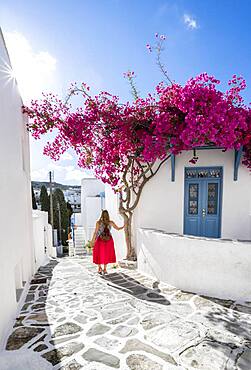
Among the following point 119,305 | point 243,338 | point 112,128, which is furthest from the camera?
point 112,128

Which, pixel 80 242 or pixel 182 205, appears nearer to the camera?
pixel 182 205

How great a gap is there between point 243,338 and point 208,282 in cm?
147

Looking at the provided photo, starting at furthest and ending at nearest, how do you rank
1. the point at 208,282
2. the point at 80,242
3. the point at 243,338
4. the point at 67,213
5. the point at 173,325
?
the point at 67,213 < the point at 80,242 < the point at 208,282 < the point at 173,325 < the point at 243,338

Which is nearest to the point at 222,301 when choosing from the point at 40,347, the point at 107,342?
the point at 107,342

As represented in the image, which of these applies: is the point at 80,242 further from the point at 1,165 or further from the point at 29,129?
the point at 1,165

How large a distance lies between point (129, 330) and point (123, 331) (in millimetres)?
95

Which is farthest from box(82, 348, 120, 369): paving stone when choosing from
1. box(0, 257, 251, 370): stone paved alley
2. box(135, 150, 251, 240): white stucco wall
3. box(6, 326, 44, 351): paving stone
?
box(135, 150, 251, 240): white stucco wall

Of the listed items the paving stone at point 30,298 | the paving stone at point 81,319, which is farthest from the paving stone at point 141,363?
the paving stone at point 30,298

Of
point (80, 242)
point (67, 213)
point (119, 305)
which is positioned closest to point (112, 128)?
point (119, 305)

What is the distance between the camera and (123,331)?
333 cm

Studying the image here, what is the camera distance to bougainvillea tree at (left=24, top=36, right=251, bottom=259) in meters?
4.62

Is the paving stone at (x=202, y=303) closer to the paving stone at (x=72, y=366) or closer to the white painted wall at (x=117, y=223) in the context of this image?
the paving stone at (x=72, y=366)

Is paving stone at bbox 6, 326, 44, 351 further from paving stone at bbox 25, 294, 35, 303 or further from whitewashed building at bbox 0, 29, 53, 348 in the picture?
paving stone at bbox 25, 294, 35, 303

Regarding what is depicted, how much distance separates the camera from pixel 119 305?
4203mm
